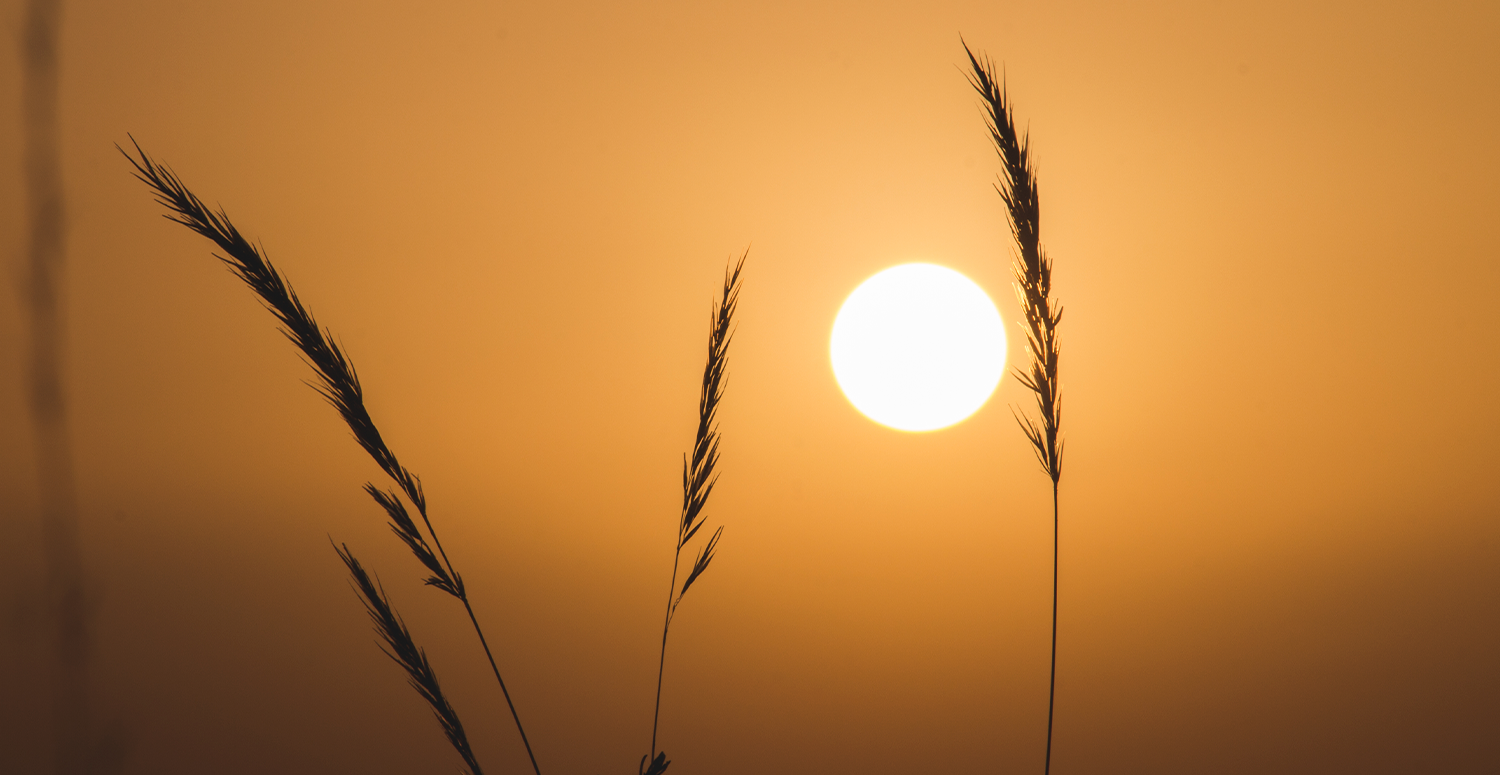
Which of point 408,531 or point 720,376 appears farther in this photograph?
point 720,376

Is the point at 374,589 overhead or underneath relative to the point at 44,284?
underneath

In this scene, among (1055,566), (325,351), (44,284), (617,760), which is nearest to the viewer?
(325,351)

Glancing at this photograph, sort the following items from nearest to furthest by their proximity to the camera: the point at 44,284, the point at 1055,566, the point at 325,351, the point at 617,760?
the point at 325,351
the point at 1055,566
the point at 44,284
the point at 617,760

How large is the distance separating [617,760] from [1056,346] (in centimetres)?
1189

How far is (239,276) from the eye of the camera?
2.31ft

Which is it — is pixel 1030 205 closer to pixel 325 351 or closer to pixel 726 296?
pixel 726 296

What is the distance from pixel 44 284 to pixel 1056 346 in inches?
49.6

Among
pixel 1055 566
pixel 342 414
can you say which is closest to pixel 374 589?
pixel 342 414

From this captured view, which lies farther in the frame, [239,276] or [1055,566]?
[1055,566]

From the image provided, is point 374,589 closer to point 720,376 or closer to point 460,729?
point 460,729

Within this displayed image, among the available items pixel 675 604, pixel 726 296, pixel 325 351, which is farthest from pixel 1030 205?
pixel 325 351

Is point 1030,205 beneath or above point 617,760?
above

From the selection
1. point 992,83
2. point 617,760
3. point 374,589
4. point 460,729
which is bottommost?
point 617,760

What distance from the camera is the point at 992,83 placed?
32.0 inches
